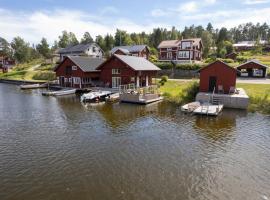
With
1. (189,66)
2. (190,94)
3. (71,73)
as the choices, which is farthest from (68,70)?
(189,66)

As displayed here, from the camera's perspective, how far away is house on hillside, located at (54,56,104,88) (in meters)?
43.4

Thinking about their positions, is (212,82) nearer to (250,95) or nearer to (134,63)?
(250,95)

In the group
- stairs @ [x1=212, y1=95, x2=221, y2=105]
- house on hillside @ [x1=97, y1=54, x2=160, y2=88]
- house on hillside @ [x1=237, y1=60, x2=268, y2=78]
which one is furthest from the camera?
house on hillside @ [x1=237, y1=60, x2=268, y2=78]

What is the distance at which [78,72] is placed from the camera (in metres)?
43.4

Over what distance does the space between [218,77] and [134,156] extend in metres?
20.3

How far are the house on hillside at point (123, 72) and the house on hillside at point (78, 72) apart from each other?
221 centimetres

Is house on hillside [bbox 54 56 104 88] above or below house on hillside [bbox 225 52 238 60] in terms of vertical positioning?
below

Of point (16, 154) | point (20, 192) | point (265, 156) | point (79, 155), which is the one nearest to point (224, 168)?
point (265, 156)

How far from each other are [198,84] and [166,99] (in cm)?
502

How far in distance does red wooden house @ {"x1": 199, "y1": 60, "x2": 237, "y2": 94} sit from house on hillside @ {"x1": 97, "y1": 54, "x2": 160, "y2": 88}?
40.6 feet

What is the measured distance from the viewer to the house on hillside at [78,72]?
142 feet

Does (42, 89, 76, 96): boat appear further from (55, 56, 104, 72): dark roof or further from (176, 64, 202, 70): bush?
(176, 64, 202, 70): bush

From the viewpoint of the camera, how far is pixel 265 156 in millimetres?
15125

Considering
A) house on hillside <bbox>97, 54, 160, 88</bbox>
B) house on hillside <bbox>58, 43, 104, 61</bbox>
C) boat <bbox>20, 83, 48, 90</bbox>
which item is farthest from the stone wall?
house on hillside <bbox>58, 43, 104, 61</bbox>
